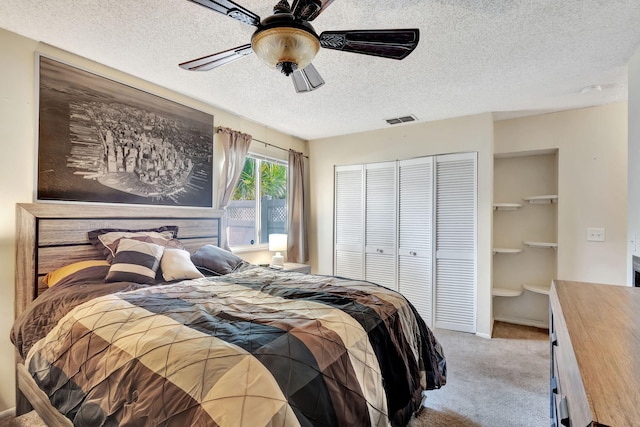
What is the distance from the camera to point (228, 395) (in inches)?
36.9

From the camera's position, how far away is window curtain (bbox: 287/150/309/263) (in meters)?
4.42

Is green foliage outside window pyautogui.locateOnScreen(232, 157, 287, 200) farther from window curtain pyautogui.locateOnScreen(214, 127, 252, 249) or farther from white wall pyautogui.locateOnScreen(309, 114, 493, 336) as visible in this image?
white wall pyautogui.locateOnScreen(309, 114, 493, 336)

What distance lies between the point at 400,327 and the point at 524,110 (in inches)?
121

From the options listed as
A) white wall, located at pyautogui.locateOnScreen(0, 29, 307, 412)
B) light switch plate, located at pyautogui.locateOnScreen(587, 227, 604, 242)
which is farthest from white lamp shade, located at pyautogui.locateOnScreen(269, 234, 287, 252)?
light switch plate, located at pyautogui.locateOnScreen(587, 227, 604, 242)

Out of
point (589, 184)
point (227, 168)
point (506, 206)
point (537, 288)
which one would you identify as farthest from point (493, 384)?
point (227, 168)

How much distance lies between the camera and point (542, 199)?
3.74 m

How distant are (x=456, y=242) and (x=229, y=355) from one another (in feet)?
10.6

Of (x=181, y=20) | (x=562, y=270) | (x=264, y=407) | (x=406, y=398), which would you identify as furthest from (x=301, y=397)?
(x=562, y=270)

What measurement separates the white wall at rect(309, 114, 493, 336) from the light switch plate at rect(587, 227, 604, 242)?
Result: 1.06 m

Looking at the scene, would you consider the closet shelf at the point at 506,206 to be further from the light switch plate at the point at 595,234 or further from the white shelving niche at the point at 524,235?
the light switch plate at the point at 595,234

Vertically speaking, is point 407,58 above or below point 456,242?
above

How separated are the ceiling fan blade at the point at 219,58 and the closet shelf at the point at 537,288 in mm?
3935

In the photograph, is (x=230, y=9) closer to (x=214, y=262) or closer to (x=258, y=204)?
(x=214, y=262)

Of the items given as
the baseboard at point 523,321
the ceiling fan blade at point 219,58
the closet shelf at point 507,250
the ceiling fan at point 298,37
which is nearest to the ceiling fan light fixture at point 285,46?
the ceiling fan at point 298,37
